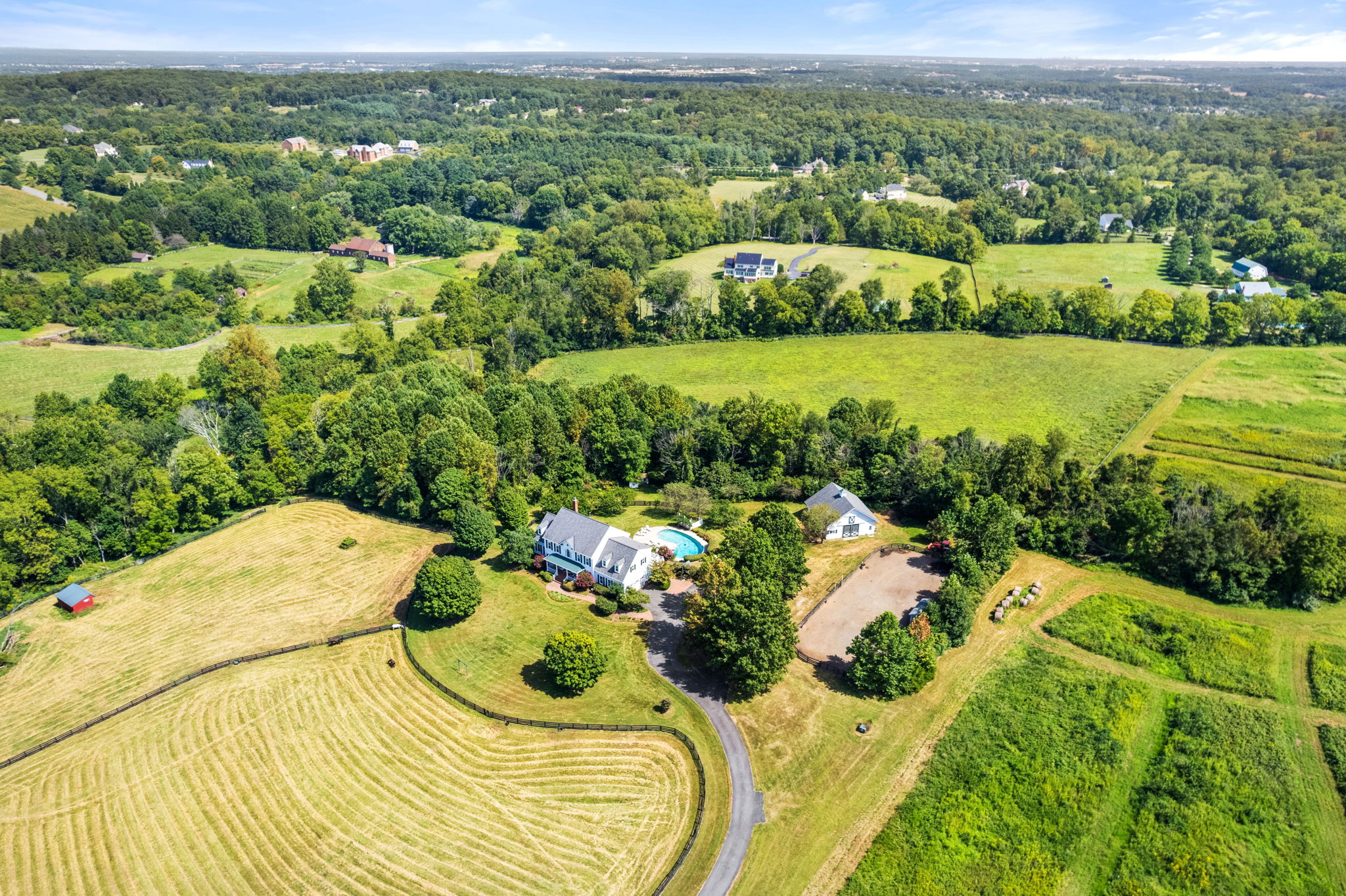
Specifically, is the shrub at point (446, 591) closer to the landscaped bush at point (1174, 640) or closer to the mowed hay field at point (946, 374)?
the landscaped bush at point (1174, 640)

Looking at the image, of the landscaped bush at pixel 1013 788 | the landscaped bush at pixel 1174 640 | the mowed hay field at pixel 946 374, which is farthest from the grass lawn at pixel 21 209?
the landscaped bush at pixel 1174 640

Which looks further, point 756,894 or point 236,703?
point 236,703

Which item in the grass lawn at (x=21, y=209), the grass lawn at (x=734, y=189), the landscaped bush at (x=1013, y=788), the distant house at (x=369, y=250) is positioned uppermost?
the grass lawn at (x=21, y=209)

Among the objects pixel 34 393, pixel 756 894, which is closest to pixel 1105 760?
pixel 756 894

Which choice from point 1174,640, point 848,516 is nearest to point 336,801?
point 848,516

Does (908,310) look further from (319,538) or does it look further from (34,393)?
(34,393)

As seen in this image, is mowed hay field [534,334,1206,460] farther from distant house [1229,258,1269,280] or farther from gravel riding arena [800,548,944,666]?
distant house [1229,258,1269,280]
